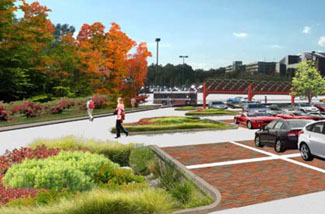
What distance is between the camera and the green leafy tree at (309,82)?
148 ft

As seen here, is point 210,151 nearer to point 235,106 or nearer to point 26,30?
point 26,30

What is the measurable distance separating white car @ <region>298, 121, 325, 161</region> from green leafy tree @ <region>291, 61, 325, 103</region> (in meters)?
37.6

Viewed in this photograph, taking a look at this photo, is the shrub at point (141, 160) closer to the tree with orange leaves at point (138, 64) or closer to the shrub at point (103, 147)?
the shrub at point (103, 147)

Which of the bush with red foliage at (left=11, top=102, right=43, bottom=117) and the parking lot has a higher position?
the bush with red foliage at (left=11, top=102, right=43, bottom=117)

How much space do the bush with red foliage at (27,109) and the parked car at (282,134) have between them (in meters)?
20.6

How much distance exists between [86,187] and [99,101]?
3296 centimetres

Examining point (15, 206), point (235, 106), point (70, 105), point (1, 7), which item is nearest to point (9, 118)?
point (70, 105)

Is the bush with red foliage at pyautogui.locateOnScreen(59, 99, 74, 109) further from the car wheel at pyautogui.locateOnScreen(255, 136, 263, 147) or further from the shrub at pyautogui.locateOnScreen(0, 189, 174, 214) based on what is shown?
the shrub at pyautogui.locateOnScreen(0, 189, 174, 214)

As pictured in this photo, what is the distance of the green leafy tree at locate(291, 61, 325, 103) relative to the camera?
4519 cm

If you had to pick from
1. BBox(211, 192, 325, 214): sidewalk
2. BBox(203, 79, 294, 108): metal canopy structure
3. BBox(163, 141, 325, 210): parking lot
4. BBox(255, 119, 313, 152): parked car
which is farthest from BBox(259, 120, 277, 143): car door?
BBox(203, 79, 294, 108): metal canopy structure

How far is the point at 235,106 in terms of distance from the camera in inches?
2114

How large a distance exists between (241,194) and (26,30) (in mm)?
34213

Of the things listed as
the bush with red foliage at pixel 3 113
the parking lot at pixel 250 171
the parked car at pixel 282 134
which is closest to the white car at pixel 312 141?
the parking lot at pixel 250 171

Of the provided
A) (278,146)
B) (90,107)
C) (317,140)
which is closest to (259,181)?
(317,140)
